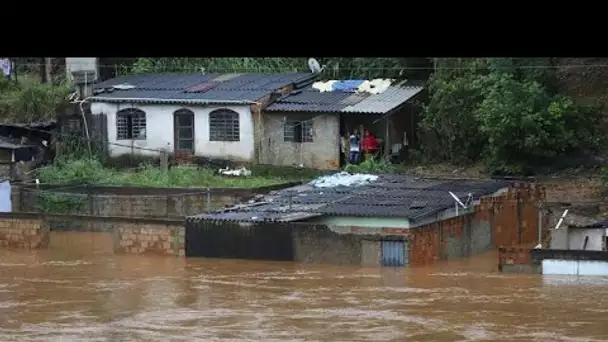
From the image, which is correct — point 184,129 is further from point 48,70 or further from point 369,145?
point 48,70

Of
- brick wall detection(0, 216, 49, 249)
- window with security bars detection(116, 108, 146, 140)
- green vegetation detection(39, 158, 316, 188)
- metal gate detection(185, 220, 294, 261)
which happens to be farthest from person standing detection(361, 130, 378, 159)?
brick wall detection(0, 216, 49, 249)

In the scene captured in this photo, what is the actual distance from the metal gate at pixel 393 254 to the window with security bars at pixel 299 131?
285 inches

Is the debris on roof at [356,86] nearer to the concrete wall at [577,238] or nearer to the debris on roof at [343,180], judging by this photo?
the debris on roof at [343,180]

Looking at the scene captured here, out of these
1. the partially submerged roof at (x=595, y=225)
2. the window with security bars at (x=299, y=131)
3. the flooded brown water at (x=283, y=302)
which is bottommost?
the flooded brown water at (x=283, y=302)

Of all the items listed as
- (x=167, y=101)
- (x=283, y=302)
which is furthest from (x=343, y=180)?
(x=167, y=101)

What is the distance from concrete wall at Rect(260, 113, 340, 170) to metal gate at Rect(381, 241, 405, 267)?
6.66 metres

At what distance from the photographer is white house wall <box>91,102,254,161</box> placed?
27234 millimetres

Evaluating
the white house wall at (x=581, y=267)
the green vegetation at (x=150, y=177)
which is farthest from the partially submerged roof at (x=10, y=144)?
the white house wall at (x=581, y=267)

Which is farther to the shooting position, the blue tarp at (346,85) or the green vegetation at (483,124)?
the blue tarp at (346,85)

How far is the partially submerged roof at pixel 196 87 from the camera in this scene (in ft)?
90.1

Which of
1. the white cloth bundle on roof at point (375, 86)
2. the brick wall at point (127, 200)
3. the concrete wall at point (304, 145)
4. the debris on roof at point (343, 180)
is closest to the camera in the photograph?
the debris on roof at point (343, 180)

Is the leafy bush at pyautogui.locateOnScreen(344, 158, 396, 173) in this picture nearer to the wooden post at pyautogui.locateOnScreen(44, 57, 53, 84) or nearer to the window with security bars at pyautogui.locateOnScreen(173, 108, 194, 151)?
the window with security bars at pyautogui.locateOnScreen(173, 108, 194, 151)

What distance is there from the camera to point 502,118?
78.8 feet
